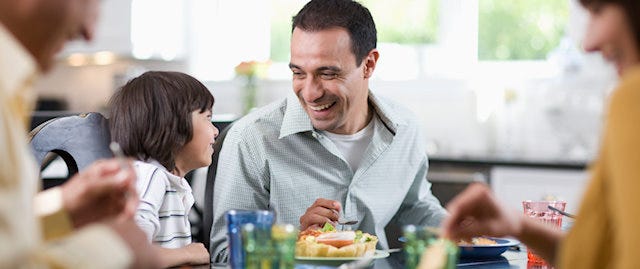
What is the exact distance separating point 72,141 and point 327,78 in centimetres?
76

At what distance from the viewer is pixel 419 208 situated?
309 centimetres

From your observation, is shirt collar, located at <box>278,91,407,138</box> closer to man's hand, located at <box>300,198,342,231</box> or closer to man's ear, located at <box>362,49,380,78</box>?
man's ear, located at <box>362,49,380,78</box>

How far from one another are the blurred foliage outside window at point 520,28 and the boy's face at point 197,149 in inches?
146

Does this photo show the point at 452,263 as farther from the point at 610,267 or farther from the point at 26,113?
the point at 26,113

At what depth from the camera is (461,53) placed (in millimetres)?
6289

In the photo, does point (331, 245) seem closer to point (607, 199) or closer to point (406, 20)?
point (607, 199)

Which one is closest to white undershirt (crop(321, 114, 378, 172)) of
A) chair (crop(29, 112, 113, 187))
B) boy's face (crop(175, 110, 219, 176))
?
boy's face (crop(175, 110, 219, 176))

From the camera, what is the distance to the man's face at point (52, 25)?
48.4 inches

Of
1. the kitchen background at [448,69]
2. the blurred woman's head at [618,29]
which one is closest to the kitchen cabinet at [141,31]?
the kitchen background at [448,69]

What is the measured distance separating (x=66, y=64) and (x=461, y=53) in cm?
294

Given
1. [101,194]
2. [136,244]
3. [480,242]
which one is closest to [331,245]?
[480,242]

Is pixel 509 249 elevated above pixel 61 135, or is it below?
below

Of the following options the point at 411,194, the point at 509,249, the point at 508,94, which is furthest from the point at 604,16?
the point at 508,94

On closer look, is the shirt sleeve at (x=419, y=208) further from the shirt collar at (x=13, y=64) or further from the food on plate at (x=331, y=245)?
the shirt collar at (x=13, y=64)
